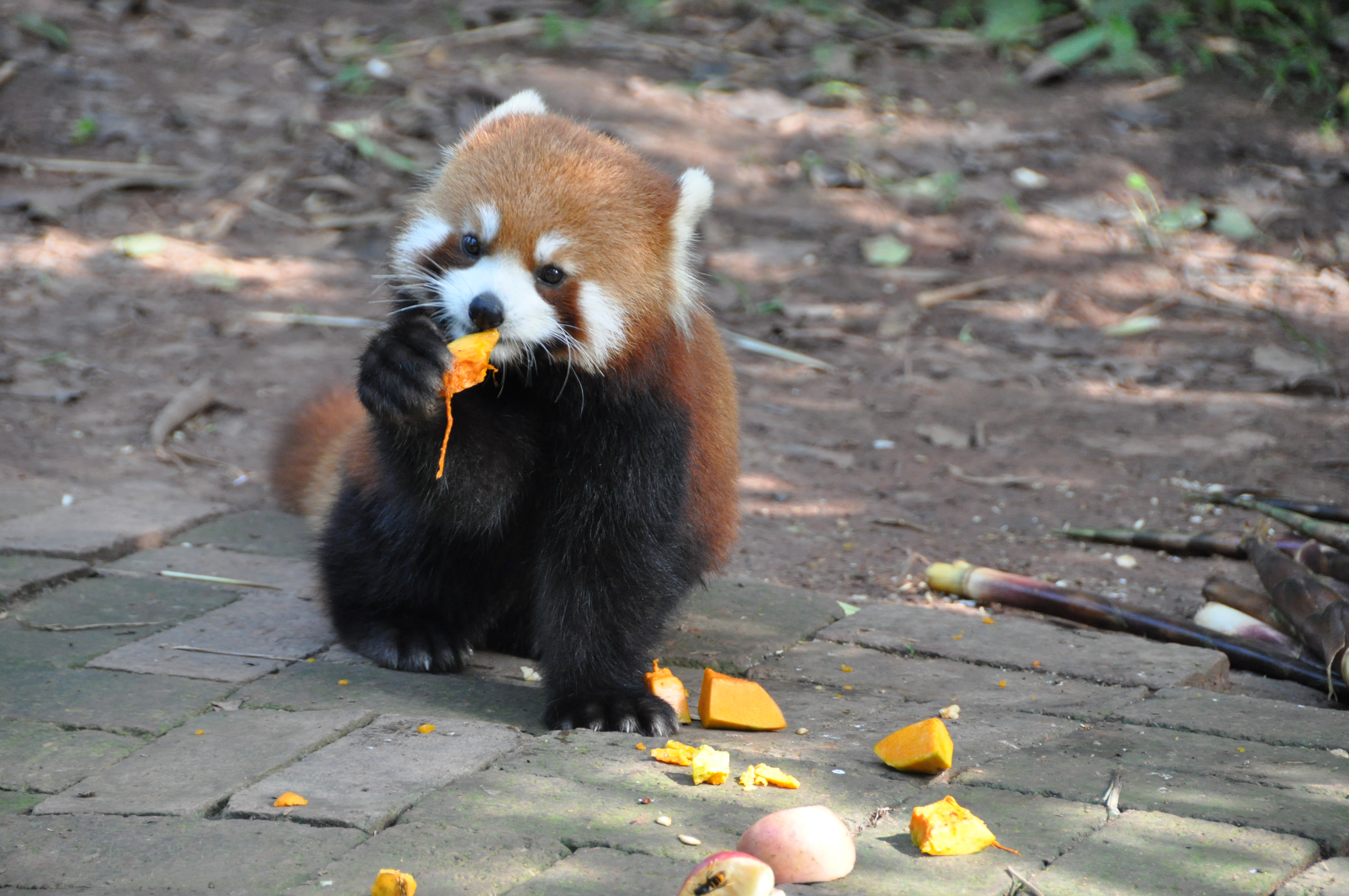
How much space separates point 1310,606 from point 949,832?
1.77 meters

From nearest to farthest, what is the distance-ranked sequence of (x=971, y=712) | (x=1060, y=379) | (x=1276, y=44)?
(x=971, y=712), (x=1060, y=379), (x=1276, y=44)

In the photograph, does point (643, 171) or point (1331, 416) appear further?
point (1331, 416)

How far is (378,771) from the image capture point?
8.35 feet

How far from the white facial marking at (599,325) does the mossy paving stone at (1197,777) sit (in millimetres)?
1215

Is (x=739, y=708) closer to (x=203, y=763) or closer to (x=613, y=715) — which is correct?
(x=613, y=715)

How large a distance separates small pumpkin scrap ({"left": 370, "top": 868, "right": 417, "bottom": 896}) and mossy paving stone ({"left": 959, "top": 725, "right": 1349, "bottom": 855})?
1146mm

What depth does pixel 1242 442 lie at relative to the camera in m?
5.19

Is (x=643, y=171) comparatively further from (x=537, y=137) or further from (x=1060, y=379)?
(x=1060, y=379)

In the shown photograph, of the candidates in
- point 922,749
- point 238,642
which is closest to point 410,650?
point 238,642

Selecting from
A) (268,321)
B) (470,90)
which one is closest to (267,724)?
(268,321)

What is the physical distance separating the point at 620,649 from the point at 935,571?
1.37m

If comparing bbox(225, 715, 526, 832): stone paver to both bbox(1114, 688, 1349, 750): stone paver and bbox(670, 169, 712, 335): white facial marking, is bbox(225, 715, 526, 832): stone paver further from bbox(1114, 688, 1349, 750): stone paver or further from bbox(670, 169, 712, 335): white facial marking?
bbox(1114, 688, 1349, 750): stone paver

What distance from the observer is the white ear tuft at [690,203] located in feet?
10.6

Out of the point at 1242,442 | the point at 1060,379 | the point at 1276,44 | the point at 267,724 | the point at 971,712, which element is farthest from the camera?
the point at 1276,44
